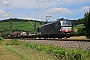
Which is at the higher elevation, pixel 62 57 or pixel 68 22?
pixel 68 22

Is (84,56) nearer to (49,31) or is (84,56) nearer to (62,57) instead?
(62,57)

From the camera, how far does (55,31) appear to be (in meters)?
42.9

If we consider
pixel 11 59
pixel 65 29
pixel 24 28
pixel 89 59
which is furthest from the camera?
pixel 24 28

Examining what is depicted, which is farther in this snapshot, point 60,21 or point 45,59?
point 60,21

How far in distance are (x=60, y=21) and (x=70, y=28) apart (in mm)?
2180

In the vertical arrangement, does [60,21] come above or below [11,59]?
above

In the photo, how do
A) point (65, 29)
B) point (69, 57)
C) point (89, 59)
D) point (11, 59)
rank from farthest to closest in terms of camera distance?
1. point (65, 29)
2. point (11, 59)
3. point (69, 57)
4. point (89, 59)

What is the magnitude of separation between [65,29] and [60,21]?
196 cm

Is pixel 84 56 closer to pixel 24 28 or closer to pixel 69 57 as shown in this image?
pixel 69 57

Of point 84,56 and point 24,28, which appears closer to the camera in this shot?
point 84,56

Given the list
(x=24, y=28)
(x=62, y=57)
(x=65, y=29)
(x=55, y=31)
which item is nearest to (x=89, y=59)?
(x=62, y=57)

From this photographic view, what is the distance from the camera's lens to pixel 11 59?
14484 mm

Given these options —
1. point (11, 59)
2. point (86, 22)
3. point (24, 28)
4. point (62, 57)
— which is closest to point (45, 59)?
point (62, 57)

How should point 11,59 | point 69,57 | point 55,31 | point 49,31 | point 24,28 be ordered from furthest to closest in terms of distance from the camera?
point 24,28 → point 49,31 → point 55,31 → point 11,59 → point 69,57
